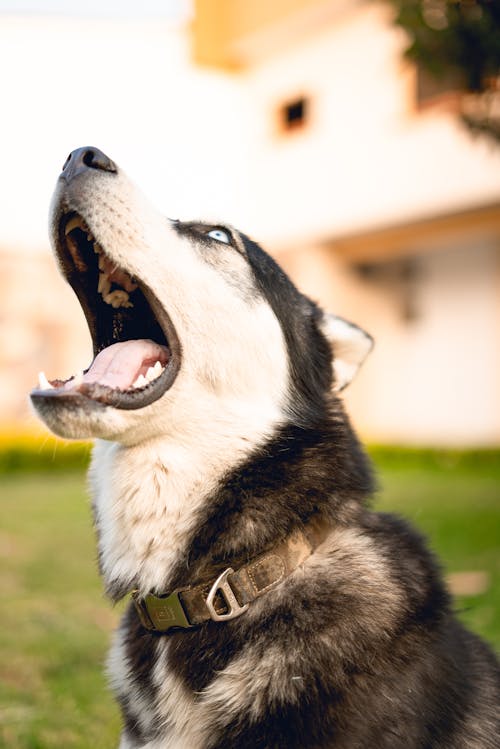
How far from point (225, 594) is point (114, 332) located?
101 cm

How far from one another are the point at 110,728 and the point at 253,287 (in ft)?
6.45

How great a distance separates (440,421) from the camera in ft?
53.9

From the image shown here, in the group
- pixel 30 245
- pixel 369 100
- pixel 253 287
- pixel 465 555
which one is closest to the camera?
pixel 253 287

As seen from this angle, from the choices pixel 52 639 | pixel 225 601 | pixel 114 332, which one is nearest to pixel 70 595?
pixel 52 639

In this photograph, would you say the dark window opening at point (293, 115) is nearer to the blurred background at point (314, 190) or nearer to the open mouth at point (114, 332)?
the blurred background at point (314, 190)

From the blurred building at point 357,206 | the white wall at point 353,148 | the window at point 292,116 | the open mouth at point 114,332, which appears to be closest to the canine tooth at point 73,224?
the open mouth at point 114,332

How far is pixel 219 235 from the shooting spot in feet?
9.64

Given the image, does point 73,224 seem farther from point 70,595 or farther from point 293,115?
point 293,115

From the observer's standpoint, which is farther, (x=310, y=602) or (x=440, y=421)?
(x=440, y=421)

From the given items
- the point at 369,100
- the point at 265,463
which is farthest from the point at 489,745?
the point at 369,100

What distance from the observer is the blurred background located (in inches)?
546

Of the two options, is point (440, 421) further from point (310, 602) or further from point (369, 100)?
point (310, 602)

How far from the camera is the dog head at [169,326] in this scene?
2529 millimetres

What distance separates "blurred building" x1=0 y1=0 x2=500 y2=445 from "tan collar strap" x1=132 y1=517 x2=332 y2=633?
11.6 metres
